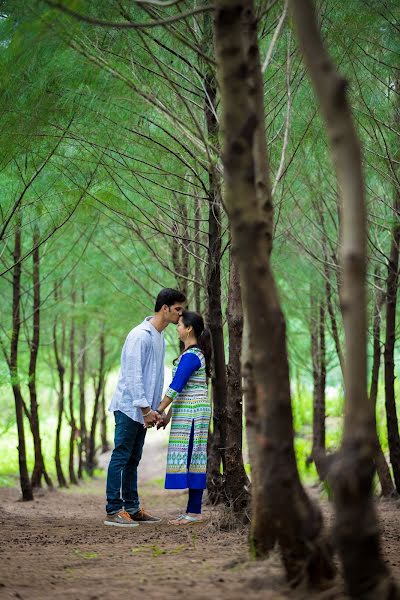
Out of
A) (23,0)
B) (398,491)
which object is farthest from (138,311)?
(23,0)

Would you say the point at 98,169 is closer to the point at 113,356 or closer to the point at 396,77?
the point at 396,77

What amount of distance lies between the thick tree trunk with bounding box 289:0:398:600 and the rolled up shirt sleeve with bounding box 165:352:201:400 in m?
3.43

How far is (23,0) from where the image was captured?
479cm

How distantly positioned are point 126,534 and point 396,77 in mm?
4712

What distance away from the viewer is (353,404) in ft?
8.52

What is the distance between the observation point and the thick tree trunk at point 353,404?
256 centimetres

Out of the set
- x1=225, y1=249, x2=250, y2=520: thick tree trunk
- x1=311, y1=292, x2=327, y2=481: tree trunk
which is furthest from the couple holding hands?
x1=311, y1=292, x2=327, y2=481: tree trunk

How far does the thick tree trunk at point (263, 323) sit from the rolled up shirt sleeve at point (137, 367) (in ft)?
10.4

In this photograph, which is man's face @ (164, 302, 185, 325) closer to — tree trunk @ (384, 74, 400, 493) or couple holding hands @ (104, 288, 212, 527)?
couple holding hands @ (104, 288, 212, 527)

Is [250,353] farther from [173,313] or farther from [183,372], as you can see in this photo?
[173,313]

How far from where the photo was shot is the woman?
19.8 ft

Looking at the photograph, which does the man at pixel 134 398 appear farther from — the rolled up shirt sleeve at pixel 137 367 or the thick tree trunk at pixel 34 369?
the thick tree trunk at pixel 34 369

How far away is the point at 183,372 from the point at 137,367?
457mm

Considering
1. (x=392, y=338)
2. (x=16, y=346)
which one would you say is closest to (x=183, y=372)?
(x=392, y=338)
